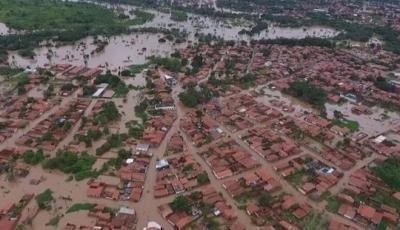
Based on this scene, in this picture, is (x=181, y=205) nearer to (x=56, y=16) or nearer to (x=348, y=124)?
(x=348, y=124)

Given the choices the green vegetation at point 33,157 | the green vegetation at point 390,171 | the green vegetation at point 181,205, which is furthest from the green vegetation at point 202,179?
the green vegetation at point 390,171

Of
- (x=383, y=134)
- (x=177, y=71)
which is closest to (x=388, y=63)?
(x=383, y=134)

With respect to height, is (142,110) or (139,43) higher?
(139,43)

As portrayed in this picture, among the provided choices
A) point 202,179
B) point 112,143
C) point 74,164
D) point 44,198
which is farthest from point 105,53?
point 202,179

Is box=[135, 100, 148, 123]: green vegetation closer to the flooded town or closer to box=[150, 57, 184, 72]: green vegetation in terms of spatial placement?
the flooded town

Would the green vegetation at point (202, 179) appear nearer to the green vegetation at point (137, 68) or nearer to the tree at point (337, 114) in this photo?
the tree at point (337, 114)
